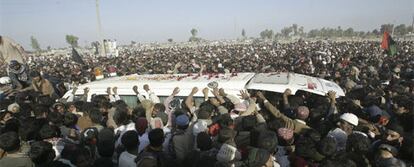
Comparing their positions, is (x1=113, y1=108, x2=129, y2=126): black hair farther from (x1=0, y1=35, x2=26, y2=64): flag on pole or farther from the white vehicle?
(x1=0, y1=35, x2=26, y2=64): flag on pole

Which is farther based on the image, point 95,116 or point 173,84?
point 173,84

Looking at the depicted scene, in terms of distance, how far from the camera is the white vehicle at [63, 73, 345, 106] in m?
6.50

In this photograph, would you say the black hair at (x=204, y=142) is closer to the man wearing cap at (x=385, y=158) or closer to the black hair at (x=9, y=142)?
the man wearing cap at (x=385, y=158)

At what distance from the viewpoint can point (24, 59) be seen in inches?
456

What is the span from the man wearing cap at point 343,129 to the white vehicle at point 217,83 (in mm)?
1763

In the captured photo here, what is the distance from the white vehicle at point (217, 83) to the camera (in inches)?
256

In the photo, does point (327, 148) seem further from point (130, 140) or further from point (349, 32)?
point (349, 32)

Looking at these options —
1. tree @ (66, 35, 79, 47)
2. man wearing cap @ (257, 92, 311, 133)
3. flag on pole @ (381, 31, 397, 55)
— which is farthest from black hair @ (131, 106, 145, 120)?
tree @ (66, 35, 79, 47)

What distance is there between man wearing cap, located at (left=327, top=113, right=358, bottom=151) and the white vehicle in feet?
5.78

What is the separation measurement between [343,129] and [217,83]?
2.66 m

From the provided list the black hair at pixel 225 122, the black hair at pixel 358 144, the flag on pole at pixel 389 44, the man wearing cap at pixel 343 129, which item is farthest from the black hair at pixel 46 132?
the flag on pole at pixel 389 44

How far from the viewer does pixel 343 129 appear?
4.59 meters

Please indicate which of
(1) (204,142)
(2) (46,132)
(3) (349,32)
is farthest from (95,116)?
(3) (349,32)

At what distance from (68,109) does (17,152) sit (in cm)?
218
